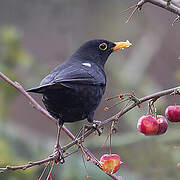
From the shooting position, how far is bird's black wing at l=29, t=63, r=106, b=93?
2816 millimetres

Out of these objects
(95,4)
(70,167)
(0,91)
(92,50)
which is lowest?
(70,167)

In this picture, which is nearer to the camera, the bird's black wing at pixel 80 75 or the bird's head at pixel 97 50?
the bird's black wing at pixel 80 75

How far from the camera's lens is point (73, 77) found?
2979 millimetres

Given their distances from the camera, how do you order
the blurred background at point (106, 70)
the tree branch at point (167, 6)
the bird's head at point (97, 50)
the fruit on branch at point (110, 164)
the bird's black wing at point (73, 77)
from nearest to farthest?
the tree branch at point (167, 6), the fruit on branch at point (110, 164), the bird's black wing at point (73, 77), the bird's head at point (97, 50), the blurred background at point (106, 70)

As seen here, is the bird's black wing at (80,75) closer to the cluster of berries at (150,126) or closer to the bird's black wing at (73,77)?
the bird's black wing at (73,77)

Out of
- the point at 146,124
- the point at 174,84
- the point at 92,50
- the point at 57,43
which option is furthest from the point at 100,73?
the point at 57,43

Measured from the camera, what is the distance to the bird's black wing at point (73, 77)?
9.24ft

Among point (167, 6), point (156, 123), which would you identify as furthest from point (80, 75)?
point (167, 6)

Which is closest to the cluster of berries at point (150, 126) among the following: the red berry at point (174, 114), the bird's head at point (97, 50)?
the red berry at point (174, 114)

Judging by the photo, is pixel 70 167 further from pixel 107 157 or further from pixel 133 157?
pixel 107 157

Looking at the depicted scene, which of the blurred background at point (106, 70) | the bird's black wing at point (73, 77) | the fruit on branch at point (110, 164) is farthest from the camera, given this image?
the blurred background at point (106, 70)

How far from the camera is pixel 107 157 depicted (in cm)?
232

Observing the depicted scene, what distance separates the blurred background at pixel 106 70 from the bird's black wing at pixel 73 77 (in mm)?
739

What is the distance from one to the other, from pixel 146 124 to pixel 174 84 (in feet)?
11.1
